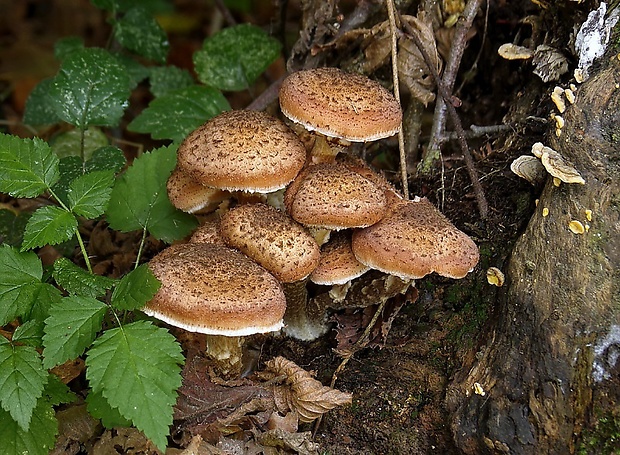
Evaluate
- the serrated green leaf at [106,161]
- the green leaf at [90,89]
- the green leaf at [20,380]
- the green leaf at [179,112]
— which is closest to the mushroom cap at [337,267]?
the green leaf at [20,380]

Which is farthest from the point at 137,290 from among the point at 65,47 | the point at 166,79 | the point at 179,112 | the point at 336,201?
the point at 65,47

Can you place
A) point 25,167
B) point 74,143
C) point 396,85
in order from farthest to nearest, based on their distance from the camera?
point 74,143 → point 396,85 → point 25,167

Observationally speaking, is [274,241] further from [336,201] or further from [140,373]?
[140,373]

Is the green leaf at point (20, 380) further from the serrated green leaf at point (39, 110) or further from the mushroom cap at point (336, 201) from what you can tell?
the serrated green leaf at point (39, 110)

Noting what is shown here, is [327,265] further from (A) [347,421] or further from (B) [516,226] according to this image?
(B) [516,226]

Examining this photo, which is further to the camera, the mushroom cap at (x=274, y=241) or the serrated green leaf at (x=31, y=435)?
the mushroom cap at (x=274, y=241)

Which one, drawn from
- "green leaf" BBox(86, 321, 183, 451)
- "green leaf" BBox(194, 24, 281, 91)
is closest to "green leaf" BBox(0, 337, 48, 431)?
"green leaf" BBox(86, 321, 183, 451)

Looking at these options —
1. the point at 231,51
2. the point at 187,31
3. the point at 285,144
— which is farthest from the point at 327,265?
the point at 187,31
